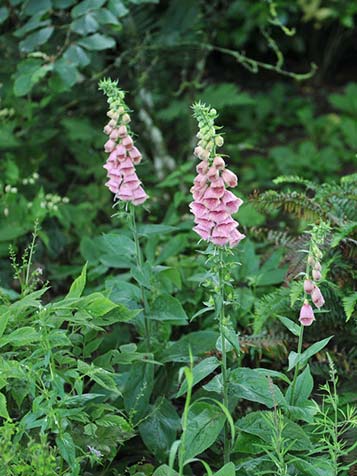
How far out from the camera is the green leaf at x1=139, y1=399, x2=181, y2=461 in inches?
96.3

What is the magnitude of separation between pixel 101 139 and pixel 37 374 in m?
2.47

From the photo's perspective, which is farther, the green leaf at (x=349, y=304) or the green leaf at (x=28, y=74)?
the green leaf at (x=28, y=74)

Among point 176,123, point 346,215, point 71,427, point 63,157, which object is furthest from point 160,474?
point 176,123

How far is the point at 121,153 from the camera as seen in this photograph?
7.50 feet

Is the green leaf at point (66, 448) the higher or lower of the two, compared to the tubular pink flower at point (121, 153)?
lower

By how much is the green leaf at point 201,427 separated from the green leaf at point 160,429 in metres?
0.32

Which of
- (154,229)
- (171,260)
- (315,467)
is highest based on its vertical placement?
(154,229)

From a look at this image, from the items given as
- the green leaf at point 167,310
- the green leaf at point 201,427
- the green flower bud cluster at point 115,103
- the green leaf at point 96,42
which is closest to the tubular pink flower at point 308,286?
the green leaf at point 201,427

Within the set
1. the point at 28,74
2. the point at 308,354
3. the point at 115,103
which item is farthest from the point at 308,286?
the point at 28,74

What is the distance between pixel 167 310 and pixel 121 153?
0.58 meters

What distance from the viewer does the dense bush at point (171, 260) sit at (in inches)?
83.9

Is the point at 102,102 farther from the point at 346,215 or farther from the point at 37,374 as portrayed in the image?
the point at 37,374

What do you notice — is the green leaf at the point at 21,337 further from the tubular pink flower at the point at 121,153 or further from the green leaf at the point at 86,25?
the green leaf at the point at 86,25

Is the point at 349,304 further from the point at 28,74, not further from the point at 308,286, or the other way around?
the point at 28,74
